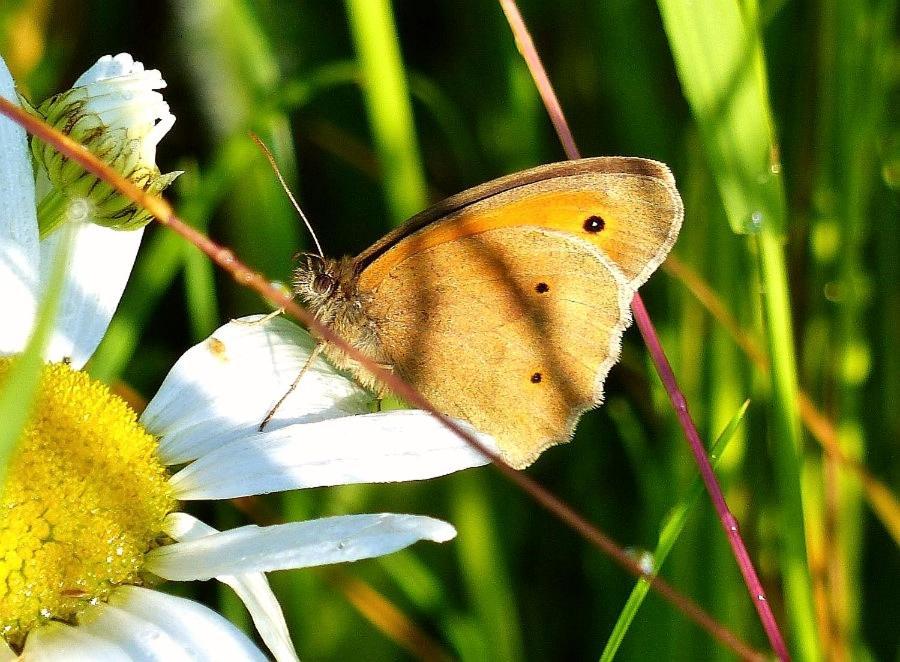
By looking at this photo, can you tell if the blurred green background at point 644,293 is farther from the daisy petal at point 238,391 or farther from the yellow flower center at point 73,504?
the yellow flower center at point 73,504

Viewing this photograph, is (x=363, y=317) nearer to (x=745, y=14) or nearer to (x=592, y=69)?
(x=745, y=14)

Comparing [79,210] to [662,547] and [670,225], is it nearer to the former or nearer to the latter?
[662,547]

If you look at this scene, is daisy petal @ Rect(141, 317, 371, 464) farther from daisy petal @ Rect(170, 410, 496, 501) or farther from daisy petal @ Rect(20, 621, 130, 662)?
daisy petal @ Rect(20, 621, 130, 662)

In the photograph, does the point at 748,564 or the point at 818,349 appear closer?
the point at 748,564

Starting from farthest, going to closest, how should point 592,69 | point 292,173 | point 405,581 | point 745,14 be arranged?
point 592,69
point 292,173
point 405,581
point 745,14

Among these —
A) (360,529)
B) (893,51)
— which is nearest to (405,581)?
(360,529)

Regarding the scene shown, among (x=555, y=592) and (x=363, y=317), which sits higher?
(x=363, y=317)
